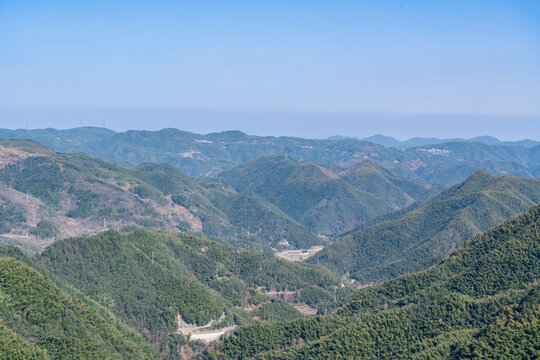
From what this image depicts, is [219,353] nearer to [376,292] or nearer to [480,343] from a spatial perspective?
[376,292]

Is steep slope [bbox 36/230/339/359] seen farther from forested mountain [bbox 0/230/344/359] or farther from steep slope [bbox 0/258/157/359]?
steep slope [bbox 0/258/157/359]

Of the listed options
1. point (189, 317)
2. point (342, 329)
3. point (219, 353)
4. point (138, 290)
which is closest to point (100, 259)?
point (138, 290)

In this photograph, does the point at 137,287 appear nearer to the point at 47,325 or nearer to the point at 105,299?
the point at 105,299

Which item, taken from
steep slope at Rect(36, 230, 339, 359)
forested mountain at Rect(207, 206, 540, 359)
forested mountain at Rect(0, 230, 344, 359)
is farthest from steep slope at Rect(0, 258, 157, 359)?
forested mountain at Rect(207, 206, 540, 359)

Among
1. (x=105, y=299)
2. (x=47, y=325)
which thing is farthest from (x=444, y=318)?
(x=105, y=299)

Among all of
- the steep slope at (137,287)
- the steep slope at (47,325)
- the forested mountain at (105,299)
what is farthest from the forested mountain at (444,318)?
the steep slope at (47,325)
